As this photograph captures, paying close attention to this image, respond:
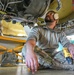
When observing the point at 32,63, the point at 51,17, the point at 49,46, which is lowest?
the point at 32,63

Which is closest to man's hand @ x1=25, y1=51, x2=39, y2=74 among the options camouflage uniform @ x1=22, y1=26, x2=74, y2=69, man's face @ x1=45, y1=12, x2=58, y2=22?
camouflage uniform @ x1=22, y1=26, x2=74, y2=69

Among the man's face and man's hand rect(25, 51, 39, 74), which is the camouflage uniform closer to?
the man's face

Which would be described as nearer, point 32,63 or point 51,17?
point 32,63

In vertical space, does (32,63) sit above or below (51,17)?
below

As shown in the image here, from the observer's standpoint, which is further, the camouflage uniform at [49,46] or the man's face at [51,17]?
the man's face at [51,17]

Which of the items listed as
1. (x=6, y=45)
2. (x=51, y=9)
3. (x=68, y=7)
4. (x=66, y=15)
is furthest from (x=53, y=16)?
(x=6, y=45)

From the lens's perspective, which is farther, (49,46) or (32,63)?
(49,46)

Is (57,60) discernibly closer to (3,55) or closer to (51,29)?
(51,29)

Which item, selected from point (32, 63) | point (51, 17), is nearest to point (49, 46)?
point (51, 17)

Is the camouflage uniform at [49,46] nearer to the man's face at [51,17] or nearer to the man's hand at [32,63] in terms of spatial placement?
the man's face at [51,17]

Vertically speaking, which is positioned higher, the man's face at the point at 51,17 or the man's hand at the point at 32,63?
the man's face at the point at 51,17

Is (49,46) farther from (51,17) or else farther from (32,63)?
(32,63)

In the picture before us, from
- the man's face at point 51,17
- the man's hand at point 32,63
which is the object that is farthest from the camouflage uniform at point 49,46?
the man's hand at point 32,63

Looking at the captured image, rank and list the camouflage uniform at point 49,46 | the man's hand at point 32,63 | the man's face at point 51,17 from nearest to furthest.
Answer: the man's hand at point 32,63
the camouflage uniform at point 49,46
the man's face at point 51,17
